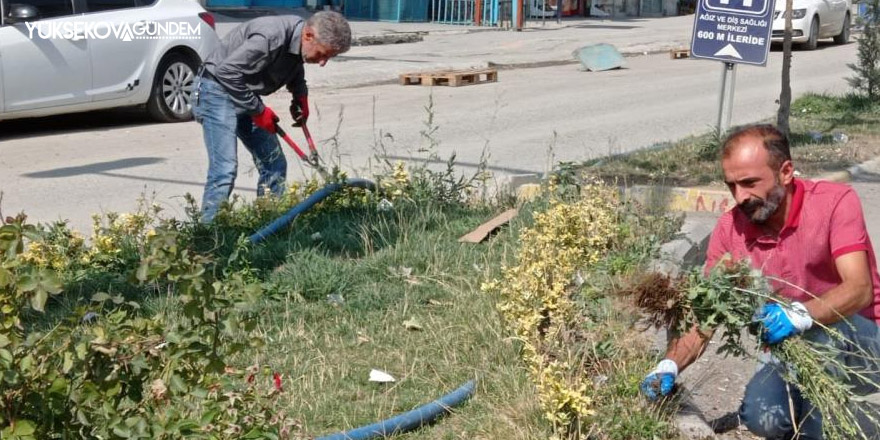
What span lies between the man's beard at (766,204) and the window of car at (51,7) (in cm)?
966

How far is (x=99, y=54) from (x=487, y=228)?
712 cm

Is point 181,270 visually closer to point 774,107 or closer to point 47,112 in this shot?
point 47,112

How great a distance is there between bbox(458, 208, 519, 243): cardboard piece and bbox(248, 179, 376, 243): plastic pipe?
809mm

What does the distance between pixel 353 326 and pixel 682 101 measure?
11.5 m

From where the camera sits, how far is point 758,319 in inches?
149

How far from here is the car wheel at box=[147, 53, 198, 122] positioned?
522 inches

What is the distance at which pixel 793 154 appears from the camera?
34.8 ft

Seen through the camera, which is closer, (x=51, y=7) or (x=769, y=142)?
(x=769, y=142)

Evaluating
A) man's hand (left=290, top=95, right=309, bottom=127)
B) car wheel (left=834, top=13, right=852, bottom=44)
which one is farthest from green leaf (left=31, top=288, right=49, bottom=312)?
car wheel (left=834, top=13, right=852, bottom=44)

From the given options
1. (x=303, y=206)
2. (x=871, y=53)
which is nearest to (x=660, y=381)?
(x=303, y=206)

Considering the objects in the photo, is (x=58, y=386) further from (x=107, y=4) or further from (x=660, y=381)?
(x=107, y=4)

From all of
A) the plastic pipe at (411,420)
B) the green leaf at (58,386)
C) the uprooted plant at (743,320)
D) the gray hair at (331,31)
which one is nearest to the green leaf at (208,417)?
the green leaf at (58,386)

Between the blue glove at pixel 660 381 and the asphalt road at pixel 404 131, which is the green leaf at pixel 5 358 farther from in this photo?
the asphalt road at pixel 404 131

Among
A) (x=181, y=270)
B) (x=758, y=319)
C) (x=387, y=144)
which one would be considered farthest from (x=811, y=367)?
(x=387, y=144)
